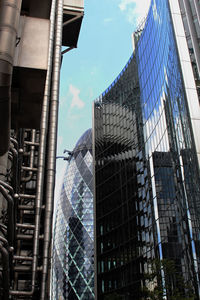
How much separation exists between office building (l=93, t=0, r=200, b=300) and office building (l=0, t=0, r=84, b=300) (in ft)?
28.0

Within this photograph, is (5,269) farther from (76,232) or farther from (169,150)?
(76,232)

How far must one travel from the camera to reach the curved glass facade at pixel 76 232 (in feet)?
326

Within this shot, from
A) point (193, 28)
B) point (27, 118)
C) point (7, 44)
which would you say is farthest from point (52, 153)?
point (7, 44)

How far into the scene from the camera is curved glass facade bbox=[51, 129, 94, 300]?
99.4 metres

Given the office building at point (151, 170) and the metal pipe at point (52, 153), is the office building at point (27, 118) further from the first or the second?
the office building at point (151, 170)

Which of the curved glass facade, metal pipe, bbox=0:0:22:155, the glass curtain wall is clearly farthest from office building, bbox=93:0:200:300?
the curved glass facade

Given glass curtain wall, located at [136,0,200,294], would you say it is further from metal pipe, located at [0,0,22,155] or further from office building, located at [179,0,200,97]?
metal pipe, located at [0,0,22,155]

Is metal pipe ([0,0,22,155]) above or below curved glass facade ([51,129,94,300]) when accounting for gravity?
below

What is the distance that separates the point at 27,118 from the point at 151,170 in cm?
2916

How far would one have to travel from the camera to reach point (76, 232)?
349ft

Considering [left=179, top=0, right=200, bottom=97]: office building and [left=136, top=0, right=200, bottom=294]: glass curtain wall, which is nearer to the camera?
[left=136, top=0, right=200, bottom=294]: glass curtain wall

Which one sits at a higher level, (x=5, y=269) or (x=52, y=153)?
(x=52, y=153)

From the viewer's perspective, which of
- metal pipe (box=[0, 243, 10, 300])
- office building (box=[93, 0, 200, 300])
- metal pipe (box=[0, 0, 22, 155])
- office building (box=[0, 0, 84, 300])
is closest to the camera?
metal pipe (box=[0, 0, 22, 155])

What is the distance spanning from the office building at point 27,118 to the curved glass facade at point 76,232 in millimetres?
71822
